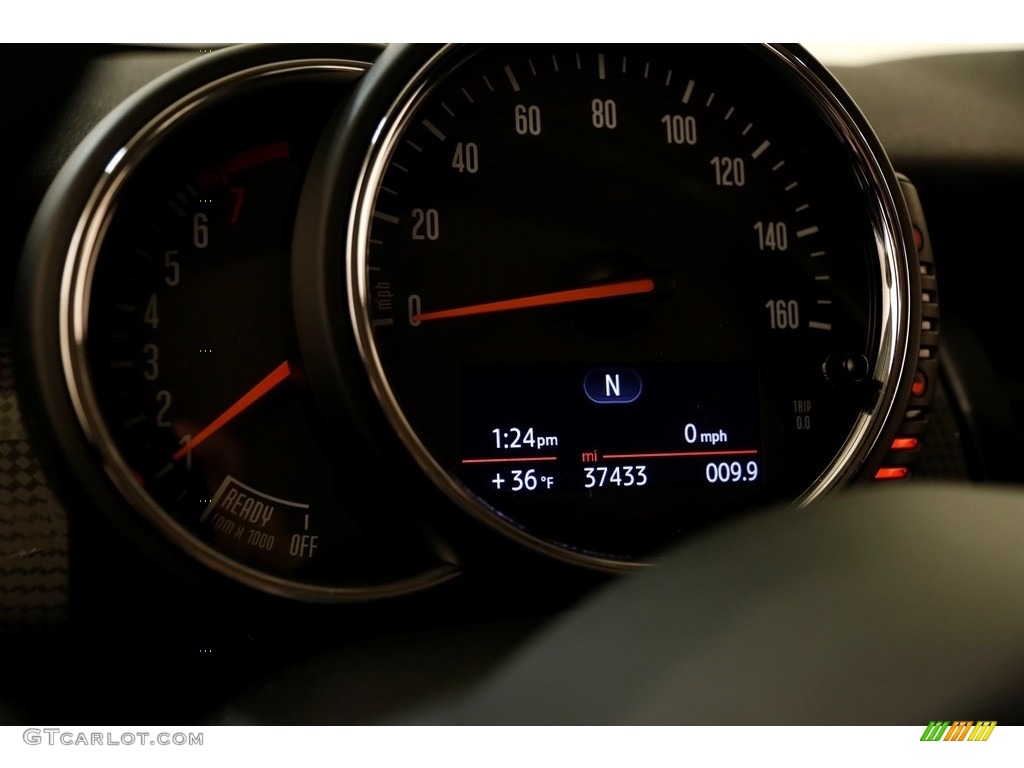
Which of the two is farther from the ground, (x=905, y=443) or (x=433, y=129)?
(x=433, y=129)

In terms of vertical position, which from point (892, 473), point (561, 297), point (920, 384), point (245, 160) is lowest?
point (892, 473)

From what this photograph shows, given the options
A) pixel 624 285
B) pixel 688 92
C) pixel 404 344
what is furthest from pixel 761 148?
pixel 404 344

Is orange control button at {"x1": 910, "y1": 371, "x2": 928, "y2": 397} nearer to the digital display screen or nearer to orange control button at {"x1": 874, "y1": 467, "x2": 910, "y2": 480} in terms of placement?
orange control button at {"x1": 874, "y1": 467, "x2": 910, "y2": 480}

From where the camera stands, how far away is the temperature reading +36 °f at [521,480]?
1101mm

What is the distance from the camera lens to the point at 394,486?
3.33 feet

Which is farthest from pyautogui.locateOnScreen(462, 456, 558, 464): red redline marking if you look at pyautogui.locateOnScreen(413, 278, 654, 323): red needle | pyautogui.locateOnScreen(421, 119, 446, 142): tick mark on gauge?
pyautogui.locateOnScreen(421, 119, 446, 142): tick mark on gauge

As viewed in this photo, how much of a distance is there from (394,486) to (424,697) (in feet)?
0.96

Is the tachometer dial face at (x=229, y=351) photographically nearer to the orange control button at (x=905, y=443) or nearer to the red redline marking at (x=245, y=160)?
the red redline marking at (x=245, y=160)

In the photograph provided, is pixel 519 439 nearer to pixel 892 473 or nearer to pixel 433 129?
pixel 433 129

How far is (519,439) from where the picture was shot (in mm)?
1107

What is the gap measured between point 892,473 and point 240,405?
2.43 ft

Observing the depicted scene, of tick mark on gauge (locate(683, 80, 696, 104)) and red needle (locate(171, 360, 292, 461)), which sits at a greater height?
tick mark on gauge (locate(683, 80, 696, 104))

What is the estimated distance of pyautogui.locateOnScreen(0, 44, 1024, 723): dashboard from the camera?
3.29 ft

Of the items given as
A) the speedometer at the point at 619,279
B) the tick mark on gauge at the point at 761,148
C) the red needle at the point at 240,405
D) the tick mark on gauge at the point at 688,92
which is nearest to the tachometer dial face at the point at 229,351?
the red needle at the point at 240,405
